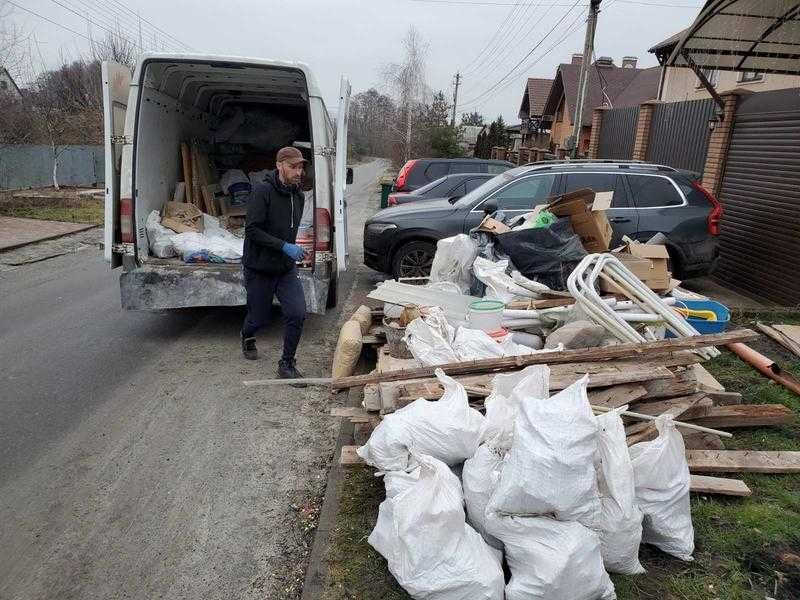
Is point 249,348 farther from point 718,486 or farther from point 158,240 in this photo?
point 718,486

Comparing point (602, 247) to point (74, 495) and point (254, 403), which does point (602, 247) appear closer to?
point (254, 403)

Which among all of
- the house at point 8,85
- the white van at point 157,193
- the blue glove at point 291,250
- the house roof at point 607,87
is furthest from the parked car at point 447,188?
the house roof at point 607,87

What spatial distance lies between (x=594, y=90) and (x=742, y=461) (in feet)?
104

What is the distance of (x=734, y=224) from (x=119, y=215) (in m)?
8.59

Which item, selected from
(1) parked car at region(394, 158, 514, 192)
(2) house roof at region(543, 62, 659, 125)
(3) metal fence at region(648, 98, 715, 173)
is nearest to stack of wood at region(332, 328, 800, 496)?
(3) metal fence at region(648, 98, 715, 173)

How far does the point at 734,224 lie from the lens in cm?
912

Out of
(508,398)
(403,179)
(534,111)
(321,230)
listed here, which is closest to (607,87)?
(534,111)

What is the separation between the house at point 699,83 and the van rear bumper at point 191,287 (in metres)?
9.15

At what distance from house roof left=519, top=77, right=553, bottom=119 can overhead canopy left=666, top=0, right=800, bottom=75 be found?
31.0 metres

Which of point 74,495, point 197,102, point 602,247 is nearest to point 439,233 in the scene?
point 602,247

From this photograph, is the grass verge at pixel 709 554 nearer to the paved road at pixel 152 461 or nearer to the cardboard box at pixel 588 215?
the paved road at pixel 152 461

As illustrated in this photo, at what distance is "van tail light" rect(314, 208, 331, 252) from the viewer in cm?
579

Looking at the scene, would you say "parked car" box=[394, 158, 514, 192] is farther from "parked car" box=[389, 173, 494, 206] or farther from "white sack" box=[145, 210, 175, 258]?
"white sack" box=[145, 210, 175, 258]

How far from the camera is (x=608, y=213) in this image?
7773mm
